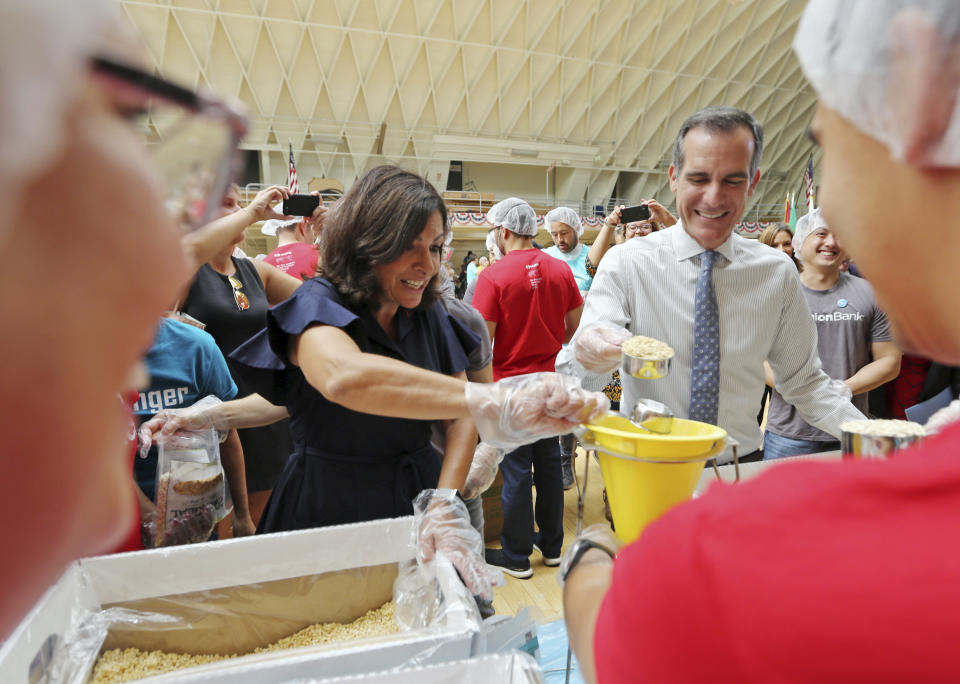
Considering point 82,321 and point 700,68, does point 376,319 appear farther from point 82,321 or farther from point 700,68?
point 700,68

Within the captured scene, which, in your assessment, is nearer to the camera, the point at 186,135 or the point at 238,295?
the point at 186,135

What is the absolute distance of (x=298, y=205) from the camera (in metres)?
2.70

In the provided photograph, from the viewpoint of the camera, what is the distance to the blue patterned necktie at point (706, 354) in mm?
2012

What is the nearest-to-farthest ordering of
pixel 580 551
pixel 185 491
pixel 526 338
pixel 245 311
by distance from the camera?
pixel 580 551 → pixel 185 491 → pixel 245 311 → pixel 526 338

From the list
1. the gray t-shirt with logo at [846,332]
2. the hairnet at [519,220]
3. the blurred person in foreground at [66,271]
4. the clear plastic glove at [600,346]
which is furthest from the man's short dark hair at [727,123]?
the hairnet at [519,220]

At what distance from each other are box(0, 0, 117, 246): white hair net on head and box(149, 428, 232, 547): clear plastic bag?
60.0 inches

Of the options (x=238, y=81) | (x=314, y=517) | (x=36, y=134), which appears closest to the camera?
(x=36, y=134)

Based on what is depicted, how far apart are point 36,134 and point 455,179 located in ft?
72.6

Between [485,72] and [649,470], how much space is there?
71.3 feet

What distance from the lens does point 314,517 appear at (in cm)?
168

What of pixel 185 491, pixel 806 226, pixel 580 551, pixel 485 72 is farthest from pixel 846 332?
pixel 485 72

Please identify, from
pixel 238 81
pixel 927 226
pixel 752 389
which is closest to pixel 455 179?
pixel 238 81

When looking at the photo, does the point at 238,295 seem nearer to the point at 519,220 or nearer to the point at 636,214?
the point at 519,220

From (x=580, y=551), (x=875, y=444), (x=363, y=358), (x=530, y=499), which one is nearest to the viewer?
(x=580, y=551)
